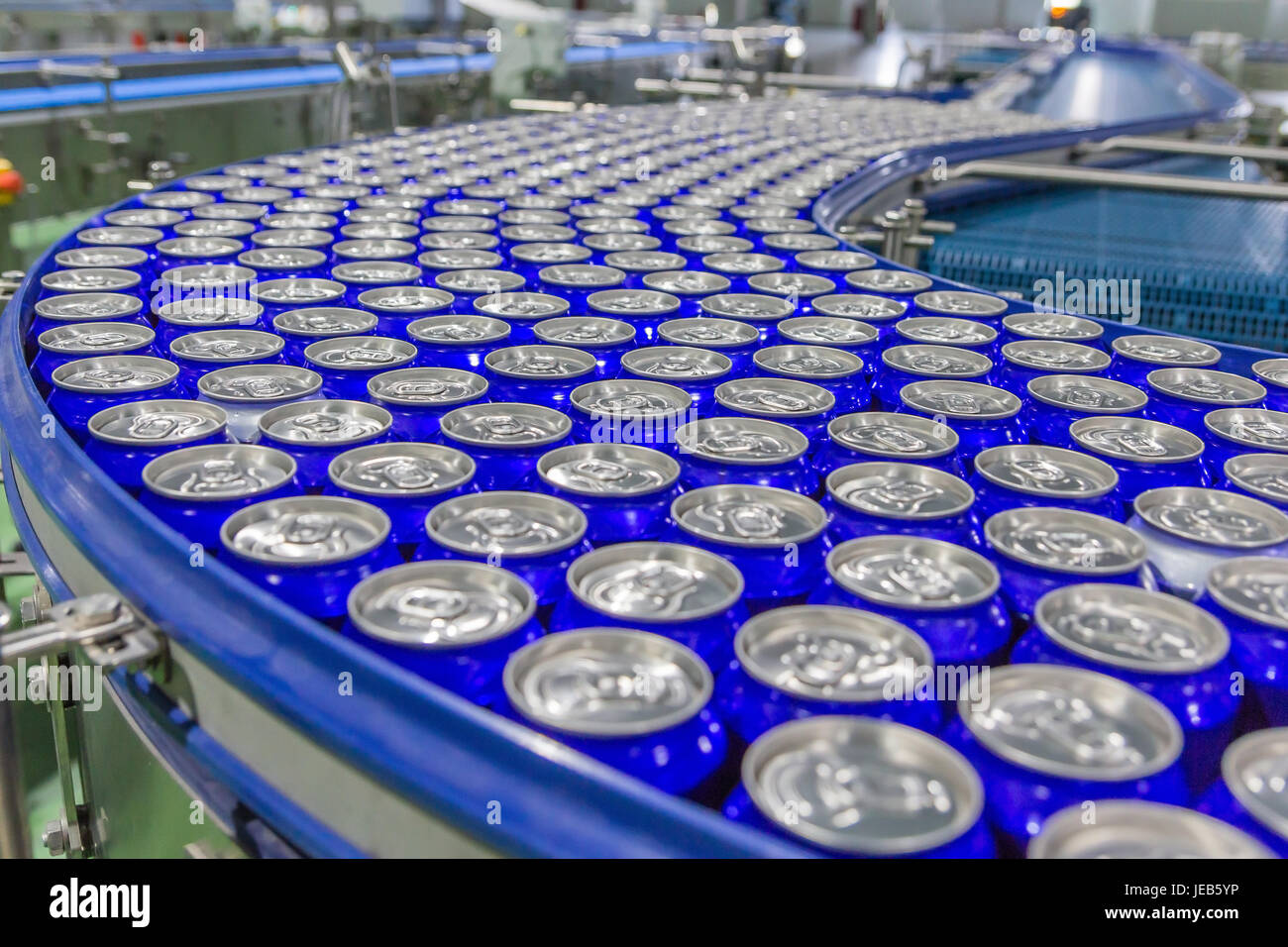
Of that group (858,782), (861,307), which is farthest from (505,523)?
(861,307)

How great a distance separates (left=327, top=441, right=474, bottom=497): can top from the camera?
1208mm

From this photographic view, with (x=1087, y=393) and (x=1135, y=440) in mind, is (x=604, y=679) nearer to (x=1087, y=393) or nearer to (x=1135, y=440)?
(x=1135, y=440)

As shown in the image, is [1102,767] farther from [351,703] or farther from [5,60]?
[5,60]

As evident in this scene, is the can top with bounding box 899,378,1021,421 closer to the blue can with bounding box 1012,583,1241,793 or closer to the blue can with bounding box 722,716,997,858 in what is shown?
the blue can with bounding box 1012,583,1241,793

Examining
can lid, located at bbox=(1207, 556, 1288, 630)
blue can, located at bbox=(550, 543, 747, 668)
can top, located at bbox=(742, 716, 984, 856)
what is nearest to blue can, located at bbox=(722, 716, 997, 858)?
can top, located at bbox=(742, 716, 984, 856)

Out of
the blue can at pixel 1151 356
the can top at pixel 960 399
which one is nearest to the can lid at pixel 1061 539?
the can top at pixel 960 399

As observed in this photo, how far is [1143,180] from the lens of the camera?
Answer: 3.12m

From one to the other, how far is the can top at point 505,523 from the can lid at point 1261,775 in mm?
607

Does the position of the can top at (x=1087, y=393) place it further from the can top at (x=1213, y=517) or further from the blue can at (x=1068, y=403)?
the can top at (x=1213, y=517)

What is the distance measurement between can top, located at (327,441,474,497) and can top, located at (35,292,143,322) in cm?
78

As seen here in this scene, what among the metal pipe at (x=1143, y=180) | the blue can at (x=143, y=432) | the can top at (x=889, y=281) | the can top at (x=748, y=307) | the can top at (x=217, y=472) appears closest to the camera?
the can top at (x=217, y=472)

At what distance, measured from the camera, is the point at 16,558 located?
5.19ft

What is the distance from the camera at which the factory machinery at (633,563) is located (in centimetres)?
84

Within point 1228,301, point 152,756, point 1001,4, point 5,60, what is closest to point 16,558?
point 152,756
